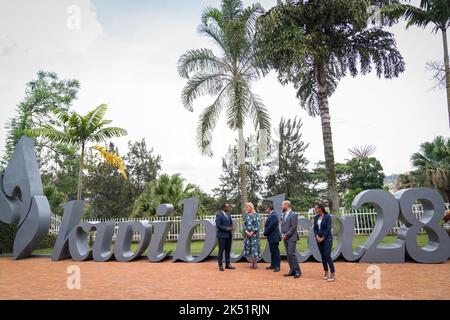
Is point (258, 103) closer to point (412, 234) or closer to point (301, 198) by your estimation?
point (412, 234)

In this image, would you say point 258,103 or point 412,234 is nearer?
point 412,234

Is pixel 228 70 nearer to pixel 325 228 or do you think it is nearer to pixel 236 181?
pixel 325 228

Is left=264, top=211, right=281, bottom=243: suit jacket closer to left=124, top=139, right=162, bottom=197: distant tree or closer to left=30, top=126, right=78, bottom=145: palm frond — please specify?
left=30, top=126, right=78, bottom=145: palm frond

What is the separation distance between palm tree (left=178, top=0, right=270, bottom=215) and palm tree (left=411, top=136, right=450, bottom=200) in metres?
11.8

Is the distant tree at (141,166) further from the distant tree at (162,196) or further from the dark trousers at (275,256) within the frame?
the dark trousers at (275,256)

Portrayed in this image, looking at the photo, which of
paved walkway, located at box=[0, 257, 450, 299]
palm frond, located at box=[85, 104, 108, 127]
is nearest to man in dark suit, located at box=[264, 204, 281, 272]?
paved walkway, located at box=[0, 257, 450, 299]

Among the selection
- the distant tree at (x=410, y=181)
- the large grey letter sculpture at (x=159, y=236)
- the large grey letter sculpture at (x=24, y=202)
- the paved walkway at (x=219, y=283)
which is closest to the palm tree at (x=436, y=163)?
the distant tree at (x=410, y=181)

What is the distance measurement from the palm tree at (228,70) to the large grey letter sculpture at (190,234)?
203 inches

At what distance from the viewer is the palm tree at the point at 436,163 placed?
20.1m

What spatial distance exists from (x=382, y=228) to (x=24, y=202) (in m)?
11.4

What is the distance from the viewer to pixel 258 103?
15594mm

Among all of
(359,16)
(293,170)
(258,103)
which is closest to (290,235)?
(258,103)

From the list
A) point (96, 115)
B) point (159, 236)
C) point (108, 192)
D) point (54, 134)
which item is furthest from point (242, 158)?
point (108, 192)

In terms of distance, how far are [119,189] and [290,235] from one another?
1010 inches
